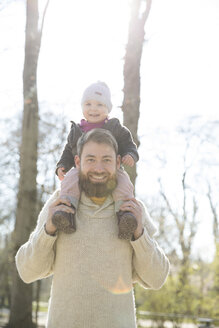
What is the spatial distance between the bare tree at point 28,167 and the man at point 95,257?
18.6ft

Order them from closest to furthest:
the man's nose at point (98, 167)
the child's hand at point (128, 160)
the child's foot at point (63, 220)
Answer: the child's foot at point (63, 220) → the man's nose at point (98, 167) → the child's hand at point (128, 160)

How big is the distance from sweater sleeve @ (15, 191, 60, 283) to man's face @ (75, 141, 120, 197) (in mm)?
317

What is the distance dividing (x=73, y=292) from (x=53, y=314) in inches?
7.8

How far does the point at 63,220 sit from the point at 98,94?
1.24 meters

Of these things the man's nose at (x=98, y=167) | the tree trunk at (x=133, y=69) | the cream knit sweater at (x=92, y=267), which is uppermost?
the tree trunk at (x=133, y=69)

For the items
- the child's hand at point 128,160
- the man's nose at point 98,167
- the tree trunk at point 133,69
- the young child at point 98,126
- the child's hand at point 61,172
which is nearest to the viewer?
the man's nose at point 98,167

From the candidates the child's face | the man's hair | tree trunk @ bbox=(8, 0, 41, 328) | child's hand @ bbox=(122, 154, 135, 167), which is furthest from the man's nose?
tree trunk @ bbox=(8, 0, 41, 328)

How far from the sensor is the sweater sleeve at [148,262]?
255 centimetres

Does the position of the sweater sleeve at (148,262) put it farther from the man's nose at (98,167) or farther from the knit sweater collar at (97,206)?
the man's nose at (98,167)

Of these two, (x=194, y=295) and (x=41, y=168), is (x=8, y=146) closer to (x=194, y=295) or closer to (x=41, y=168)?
(x=41, y=168)

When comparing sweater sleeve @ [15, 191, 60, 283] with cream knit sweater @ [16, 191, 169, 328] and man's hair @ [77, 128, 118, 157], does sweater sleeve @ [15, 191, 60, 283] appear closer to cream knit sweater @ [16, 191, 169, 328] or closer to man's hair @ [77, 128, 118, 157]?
cream knit sweater @ [16, 191, 169, 328]

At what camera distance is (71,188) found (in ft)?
8.79

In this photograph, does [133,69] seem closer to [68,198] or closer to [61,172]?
[61,172]

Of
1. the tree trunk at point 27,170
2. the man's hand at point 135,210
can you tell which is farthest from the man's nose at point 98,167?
the tree trunk at point 27,170
